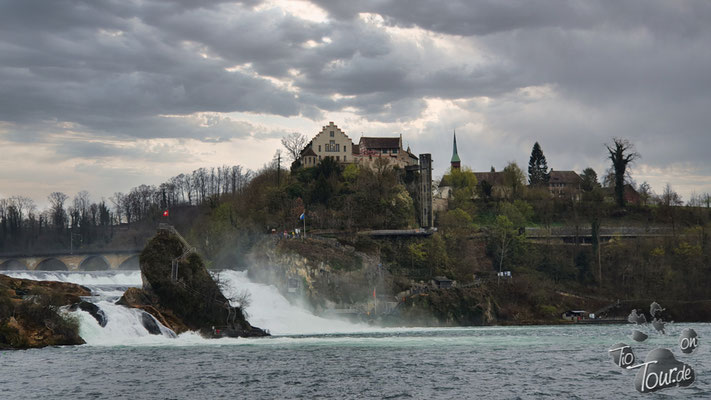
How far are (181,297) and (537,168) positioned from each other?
425ft

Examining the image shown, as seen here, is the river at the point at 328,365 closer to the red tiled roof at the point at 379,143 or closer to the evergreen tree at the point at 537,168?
the red tiled roof at the point at 379,143

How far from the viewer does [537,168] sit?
614 ft

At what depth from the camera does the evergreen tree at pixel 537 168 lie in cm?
18562

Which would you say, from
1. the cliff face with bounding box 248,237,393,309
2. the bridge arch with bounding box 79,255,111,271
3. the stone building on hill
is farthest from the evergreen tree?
the bridge arch with bounding box 79,255,111,271

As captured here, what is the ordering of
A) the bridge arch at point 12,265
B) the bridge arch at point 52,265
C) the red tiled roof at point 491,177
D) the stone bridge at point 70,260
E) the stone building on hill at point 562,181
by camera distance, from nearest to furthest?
1. the stone bridge at point 70,260
2. the bridge arch at point 12,265
3. the bridge arch at point 52,265
4. the stone building on hill at point 562,181
5. the red tiled roof at point 491,177

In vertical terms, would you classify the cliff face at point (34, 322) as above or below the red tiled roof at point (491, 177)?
below

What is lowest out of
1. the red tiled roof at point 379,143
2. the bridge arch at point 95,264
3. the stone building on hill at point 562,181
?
the bridge arch at point 95,264

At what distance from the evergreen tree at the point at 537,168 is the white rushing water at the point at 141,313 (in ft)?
333

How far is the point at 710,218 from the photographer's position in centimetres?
14950

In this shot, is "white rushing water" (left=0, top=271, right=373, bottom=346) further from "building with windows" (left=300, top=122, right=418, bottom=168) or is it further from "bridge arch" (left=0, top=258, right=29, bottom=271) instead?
"building with windows" (left=300, top=122, right=418, bottom=168)

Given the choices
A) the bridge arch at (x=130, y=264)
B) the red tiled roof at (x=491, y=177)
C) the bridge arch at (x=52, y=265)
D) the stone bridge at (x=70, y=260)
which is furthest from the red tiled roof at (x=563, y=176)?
the bridge arch at (x=52, y=265)

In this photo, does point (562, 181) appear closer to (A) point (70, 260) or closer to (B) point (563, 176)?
(B) point (563, 176)

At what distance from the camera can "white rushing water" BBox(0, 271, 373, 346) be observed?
69.0 metres

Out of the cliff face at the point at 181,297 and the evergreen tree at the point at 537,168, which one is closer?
the cliff face at the point at 181,297
